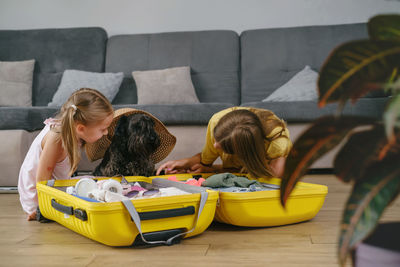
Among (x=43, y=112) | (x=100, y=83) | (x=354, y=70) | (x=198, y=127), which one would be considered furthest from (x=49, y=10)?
(x=354, y=70)

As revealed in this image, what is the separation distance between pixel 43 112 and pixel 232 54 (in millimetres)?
1545

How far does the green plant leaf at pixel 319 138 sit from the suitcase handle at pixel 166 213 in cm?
87

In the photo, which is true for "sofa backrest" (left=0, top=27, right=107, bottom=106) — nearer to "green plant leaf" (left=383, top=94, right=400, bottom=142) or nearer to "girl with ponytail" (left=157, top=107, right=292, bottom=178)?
"girl with ponytail" (left=157, top=107, right=292, bottom=178)

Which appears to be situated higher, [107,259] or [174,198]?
[174,198]

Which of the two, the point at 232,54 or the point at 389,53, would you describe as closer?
the point at 389,53

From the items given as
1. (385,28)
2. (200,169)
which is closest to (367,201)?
(385,28)

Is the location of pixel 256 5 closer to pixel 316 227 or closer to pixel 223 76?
pixel 223 76

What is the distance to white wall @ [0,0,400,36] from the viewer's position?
3.70 m

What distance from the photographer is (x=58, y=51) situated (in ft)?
11.5

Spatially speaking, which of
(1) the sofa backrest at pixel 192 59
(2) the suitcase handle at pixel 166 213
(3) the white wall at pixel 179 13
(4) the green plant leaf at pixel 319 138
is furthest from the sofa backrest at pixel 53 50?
(4) the green plant leaf at pixel 319 138

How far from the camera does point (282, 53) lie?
130 inches

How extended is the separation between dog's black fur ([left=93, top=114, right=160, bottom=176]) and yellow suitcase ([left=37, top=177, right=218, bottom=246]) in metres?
0.74

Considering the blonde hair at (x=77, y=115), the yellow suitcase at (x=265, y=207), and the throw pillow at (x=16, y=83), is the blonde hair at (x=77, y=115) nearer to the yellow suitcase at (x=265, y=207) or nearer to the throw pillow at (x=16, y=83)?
the yellow suitcase at (x=265, y=207)

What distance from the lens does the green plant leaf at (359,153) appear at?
396mm
